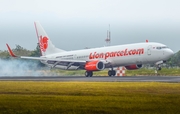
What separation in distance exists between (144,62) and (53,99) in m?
38.9

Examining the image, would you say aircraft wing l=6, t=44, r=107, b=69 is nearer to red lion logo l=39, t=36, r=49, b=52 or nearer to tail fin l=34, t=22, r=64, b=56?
tail fin l=34, t=22, r=64, b=56

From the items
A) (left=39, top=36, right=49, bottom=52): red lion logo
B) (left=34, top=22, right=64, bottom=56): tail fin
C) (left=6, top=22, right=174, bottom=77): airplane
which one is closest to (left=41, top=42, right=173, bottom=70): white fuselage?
(left=6, top=22, right=174, bottom=77): airplane

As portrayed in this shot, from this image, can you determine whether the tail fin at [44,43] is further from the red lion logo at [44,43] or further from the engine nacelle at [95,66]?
the engine nacelle at [95,66]

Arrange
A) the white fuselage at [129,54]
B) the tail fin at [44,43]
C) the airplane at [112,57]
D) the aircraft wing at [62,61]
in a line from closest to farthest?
the white fuselage at [129,54] < the airplane at [112,57] < the aircraft wing at [62,61] < the tail fin at [44,43]

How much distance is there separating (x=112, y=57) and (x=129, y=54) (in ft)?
10.2

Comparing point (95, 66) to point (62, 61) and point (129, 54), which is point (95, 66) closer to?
point (129, 54)

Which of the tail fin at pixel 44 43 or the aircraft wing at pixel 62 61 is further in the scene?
the tail fin at pixel 44 43

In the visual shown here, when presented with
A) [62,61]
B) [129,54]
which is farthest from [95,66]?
[62,61]

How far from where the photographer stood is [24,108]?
767 inches

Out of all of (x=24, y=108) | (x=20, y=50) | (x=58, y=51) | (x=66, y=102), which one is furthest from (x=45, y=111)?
(x=20, y=50)

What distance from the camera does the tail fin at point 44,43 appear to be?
253ft

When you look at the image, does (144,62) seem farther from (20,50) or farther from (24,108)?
(20,50)

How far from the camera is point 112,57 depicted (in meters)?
64.2

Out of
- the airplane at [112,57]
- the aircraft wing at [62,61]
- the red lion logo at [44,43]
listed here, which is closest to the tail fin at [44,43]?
the red lion logo at [44,43]
